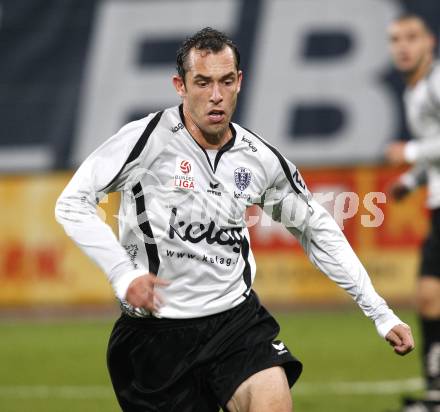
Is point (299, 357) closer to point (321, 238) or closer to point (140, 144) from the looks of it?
point (321, 238)

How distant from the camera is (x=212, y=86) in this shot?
4496 millimetres

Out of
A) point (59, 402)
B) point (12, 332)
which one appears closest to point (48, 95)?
point (12, 332)

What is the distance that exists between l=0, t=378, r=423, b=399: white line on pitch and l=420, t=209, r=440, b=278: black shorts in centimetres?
118

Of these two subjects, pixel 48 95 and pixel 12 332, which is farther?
pixel 48 95

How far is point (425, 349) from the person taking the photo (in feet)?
24.0

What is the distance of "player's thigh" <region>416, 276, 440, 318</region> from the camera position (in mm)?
7266

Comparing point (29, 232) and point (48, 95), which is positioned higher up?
point (48, 95)

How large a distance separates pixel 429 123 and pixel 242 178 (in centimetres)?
320

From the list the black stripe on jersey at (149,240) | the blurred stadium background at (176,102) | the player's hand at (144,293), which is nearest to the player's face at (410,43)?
the black stripe on jersey at (149,240)

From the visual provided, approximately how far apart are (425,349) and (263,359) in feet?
9.85

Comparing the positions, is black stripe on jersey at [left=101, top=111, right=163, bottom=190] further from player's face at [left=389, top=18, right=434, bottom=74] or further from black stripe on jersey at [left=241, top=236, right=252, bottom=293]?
player's face at [left=389, top=18, right=434, bottom=74]

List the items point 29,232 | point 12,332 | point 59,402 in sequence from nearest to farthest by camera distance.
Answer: point 59,402 < point 12,332 < point 29,232

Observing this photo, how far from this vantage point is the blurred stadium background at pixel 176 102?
42.9 feet

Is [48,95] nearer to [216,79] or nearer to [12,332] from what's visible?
[12,332]
